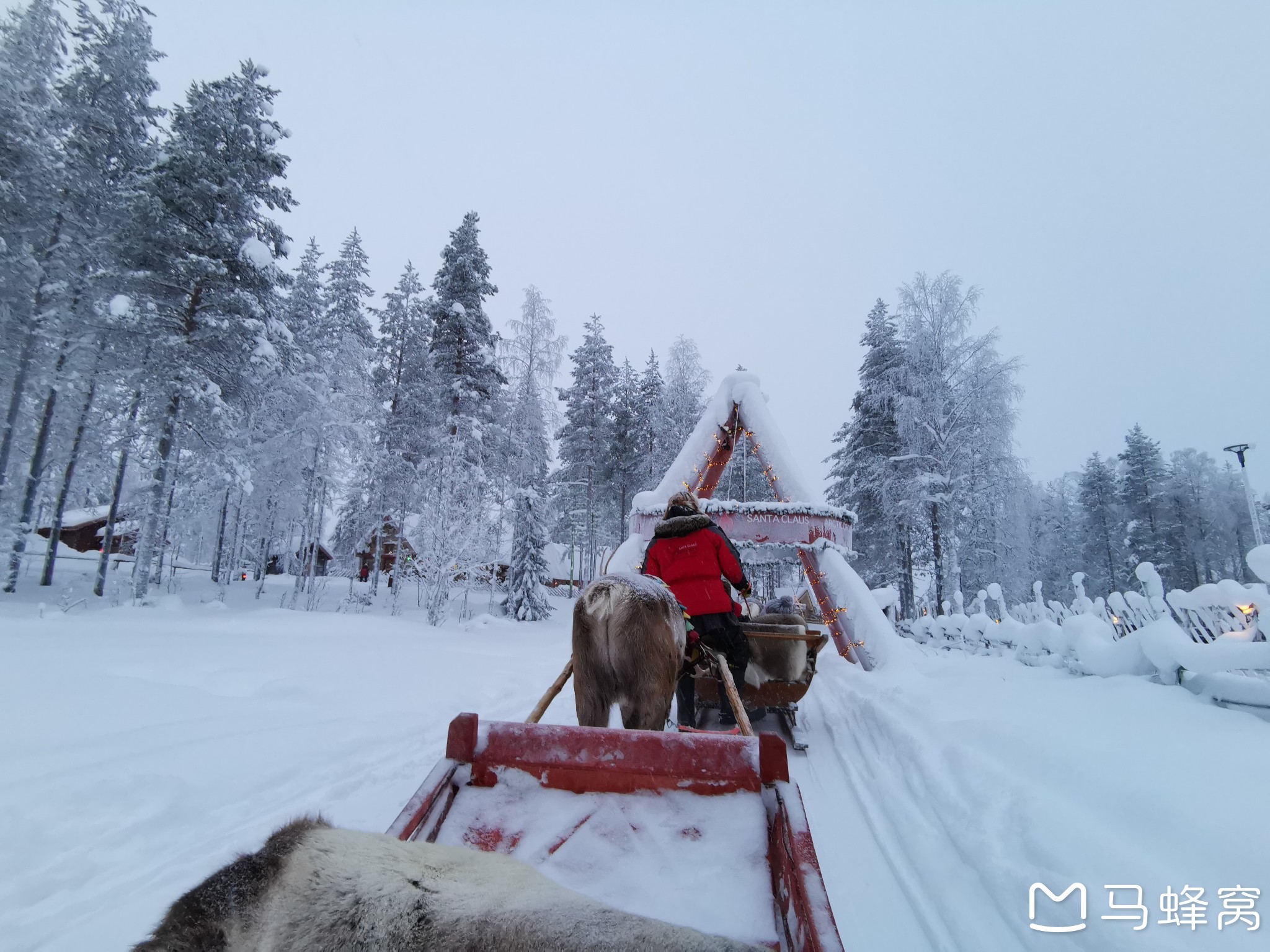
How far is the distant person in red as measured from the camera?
4719 mm

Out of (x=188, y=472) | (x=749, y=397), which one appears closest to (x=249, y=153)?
(x=188, y=472)

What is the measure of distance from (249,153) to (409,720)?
16.2 meters

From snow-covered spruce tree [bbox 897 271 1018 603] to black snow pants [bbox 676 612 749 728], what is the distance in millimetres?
15731

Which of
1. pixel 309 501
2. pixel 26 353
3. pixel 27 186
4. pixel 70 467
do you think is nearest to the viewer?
pixel 27 186

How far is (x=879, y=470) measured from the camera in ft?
69.1

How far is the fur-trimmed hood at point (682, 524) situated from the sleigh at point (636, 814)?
2432mm

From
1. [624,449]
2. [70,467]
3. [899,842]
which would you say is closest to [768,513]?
[899,842]

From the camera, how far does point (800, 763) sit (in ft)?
16.3

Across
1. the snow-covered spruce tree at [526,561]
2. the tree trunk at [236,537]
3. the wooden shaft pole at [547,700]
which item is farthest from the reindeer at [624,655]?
the tree trunk at [236,537]

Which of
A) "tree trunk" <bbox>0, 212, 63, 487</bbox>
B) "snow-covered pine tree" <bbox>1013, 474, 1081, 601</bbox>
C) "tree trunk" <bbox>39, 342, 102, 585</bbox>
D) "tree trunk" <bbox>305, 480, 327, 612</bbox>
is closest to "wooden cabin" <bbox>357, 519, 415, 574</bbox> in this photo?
"tree trunk" <bbox>305, 480, 327, 612</bbox>

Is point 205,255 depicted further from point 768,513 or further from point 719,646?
point 719,646

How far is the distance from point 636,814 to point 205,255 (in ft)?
57.1

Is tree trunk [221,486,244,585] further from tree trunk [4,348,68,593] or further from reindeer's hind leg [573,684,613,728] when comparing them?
reindeer's hind leg [573,684,613,728]

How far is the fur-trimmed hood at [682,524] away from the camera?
467 centimetres
